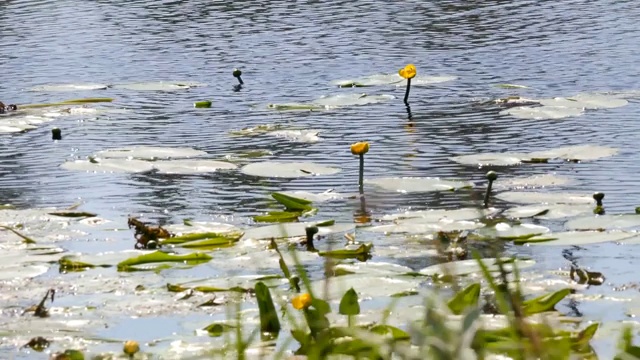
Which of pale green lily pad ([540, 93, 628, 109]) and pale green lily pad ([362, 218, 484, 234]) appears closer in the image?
pale green lily pad ([362, 218, 484, 234])

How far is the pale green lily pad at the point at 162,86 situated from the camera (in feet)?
17.0

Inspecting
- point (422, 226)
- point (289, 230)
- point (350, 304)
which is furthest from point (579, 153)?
point (350, 304)

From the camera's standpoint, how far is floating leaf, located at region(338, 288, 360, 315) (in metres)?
2.26

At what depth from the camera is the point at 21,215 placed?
10.7ft

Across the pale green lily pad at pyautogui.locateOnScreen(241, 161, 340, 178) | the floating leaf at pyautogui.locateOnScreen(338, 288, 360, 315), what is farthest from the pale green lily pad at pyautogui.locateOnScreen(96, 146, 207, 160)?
the floating leaf at pyautogui.locateOnScreen(338, 288, 360, 315)

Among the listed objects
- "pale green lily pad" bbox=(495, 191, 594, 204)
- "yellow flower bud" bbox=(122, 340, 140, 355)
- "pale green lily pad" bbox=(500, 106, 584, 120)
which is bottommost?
"pale green lily pad" bbox=(500, 106, 584, 120)

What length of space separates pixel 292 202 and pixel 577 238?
0.73m

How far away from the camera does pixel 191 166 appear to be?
3.79 meters

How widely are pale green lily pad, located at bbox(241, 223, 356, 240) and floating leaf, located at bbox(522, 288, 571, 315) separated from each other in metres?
0.72

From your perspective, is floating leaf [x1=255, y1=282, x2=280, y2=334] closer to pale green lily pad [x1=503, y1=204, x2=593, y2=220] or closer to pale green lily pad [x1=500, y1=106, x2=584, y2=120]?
pale green lily pad [x1=503, y1=204, x2=593, y2=220]

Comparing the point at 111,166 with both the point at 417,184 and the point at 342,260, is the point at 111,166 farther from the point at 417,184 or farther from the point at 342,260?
the point at 342,260

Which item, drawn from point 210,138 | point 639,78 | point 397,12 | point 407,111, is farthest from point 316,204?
point 397,12

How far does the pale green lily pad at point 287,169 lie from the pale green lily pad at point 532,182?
1.61 feet

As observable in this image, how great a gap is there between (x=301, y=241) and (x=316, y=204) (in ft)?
1.33
